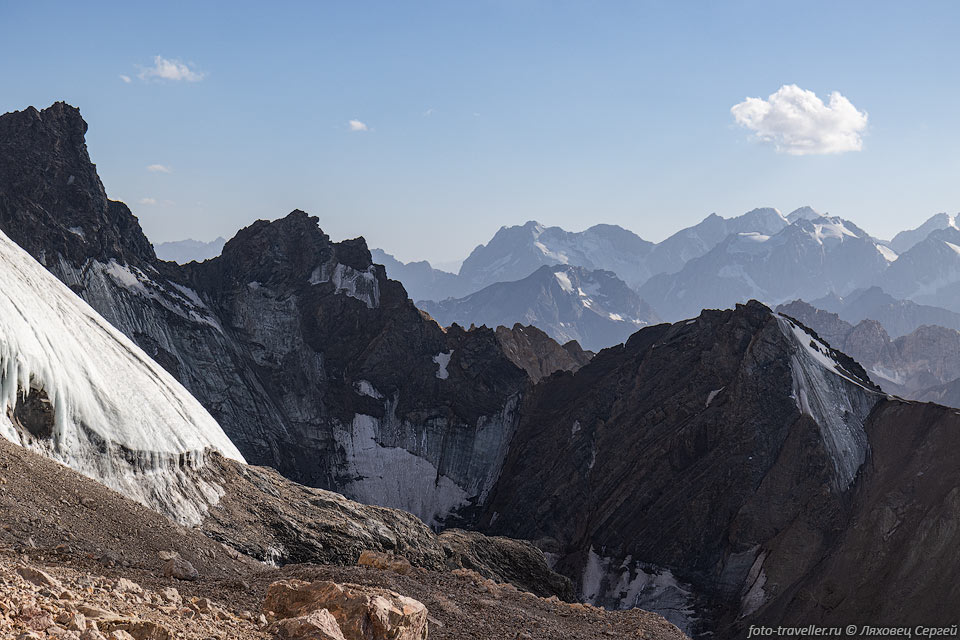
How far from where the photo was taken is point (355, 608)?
16.2 metres

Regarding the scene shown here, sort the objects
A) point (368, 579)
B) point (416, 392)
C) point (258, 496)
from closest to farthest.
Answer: point (368, 579)
point (258, 496)
point (416, 392)

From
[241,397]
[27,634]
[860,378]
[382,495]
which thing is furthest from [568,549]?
[27,634]

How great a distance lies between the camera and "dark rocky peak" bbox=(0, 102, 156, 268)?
95188mm

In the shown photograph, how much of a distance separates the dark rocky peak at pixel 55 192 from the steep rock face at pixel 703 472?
6061 centimetres

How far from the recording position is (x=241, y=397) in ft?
354

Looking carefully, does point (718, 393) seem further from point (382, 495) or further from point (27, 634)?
point (27, 634)

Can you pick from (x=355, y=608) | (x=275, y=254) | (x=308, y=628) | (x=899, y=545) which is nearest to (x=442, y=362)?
(x=275, y=254)

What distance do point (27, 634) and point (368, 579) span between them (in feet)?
A: 45.3

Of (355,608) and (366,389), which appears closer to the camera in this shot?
(355,608)

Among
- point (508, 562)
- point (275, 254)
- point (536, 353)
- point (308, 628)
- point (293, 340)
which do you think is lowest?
point (508, 562)

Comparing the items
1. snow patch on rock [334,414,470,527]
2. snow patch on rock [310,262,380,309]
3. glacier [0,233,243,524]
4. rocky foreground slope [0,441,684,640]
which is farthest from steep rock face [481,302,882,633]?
glacier [0,233,243,524]

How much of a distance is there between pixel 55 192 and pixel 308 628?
101316mm

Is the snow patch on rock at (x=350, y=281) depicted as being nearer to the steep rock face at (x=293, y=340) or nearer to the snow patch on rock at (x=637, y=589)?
the steep rock face at (x=293, y=340)

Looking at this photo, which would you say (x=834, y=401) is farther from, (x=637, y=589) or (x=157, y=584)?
(x=157, y=584)
